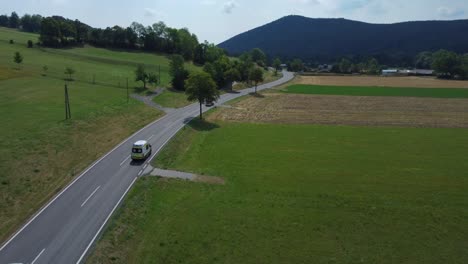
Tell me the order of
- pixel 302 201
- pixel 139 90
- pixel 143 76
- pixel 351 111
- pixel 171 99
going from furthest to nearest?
1. pixel 143 76
2. pixel 139 90
3. pixel 171 99
4. pixel 351 111
5. pixel 302 201

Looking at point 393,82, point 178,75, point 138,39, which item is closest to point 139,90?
point 178,75

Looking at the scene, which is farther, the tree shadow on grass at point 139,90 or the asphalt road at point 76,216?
the tree shadow on grass at point 139,90

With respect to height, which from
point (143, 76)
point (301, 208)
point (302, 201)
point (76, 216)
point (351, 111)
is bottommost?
point (76, 216)

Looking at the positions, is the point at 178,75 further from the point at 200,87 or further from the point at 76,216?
the point at 76,216

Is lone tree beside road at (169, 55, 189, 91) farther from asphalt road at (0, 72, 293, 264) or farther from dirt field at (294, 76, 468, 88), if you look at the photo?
dirt field at (294, 76, 468, 88)

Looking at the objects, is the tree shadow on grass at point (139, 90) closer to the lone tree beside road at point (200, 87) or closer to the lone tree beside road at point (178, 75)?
the lone tree beside road at point (178, 75)

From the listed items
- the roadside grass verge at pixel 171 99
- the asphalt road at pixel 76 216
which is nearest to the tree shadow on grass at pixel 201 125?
the roadside grass verge at pixel 171 99

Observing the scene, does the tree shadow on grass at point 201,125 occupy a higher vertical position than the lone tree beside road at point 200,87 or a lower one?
lower

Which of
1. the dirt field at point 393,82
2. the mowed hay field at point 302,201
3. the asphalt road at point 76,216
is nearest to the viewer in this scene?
the asphalt road at point 76,216

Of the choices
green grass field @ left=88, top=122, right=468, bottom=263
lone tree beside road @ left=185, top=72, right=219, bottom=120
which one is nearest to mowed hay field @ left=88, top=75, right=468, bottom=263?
green grass field @ left=88, top=122, right=468, bottom=263
